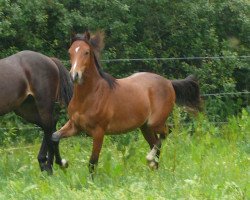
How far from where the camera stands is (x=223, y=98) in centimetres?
1340

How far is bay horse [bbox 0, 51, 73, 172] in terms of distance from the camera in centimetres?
870

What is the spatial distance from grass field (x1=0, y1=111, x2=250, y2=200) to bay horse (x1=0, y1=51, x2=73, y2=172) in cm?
58

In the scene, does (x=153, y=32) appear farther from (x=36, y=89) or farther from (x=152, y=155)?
(x=152, y=155)

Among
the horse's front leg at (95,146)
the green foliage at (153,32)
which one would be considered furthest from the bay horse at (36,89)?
the green foliage at (153,32)

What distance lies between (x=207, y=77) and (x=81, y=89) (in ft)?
19.2

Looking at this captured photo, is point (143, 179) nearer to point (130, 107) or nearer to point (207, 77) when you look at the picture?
point (130, 107)

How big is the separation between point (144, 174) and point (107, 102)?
3.19 feet

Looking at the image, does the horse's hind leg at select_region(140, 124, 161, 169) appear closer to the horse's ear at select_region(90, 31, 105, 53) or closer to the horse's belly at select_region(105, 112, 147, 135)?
the horse's belly at select_region(105, 112, 147, 135)

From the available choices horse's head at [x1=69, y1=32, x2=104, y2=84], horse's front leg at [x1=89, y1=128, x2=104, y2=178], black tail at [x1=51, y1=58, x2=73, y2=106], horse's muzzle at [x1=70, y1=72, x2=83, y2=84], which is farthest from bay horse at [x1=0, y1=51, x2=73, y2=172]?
horse's muzzle at [x1=70, y1=72, x2=83, y2=84]

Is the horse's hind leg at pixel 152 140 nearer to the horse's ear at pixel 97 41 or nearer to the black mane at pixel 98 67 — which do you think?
the black mane at pixel 98 67

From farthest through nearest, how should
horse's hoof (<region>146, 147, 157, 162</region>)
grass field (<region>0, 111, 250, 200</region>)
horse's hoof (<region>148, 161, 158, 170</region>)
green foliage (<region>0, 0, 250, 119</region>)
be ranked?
green foliage (<region>0, 0, 250, 119</region>) → horse's hoof (<region>146, 147, 157, 162</region>) → horse's hoof (<region>148, 161, 158, 170</region>) → grass field (<region>0, 111, 250, 200</region>)

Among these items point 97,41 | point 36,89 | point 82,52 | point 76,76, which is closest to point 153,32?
point 36,89

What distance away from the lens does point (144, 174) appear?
7.66 metres

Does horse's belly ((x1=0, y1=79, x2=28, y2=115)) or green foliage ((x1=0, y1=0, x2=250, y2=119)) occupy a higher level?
horse's belly ((x1=0, y1=79, x2=28, y2=115))
